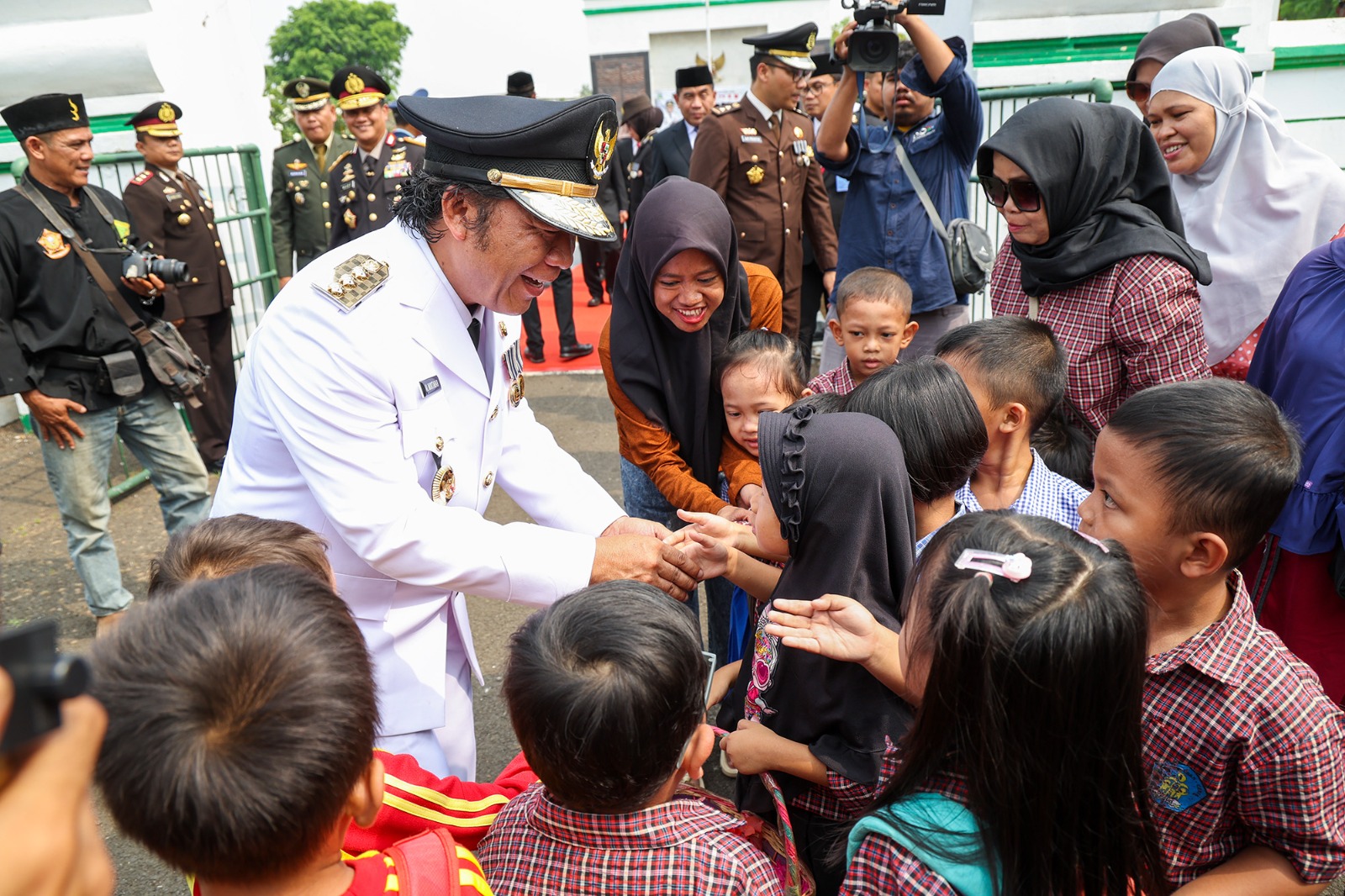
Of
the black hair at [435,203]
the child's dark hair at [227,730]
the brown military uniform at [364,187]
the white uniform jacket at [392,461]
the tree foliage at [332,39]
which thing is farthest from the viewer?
the tree foliage at [332,39]

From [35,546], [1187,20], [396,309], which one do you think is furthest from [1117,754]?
[35,546]

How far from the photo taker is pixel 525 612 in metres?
4.25

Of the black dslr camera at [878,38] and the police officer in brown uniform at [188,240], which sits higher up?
the black dslr camera at [878,38]

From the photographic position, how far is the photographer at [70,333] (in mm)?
4109

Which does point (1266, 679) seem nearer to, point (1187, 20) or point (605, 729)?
point (605, 729)

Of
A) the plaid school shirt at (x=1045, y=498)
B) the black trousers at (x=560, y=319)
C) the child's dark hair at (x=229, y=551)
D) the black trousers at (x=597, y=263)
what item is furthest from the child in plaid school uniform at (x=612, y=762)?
the black trousers at (x=597, y=263)

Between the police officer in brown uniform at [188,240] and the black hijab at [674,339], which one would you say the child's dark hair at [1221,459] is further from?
the police officer in brown uniform at [188,240]

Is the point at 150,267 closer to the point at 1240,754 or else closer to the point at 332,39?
the point at 1240,754

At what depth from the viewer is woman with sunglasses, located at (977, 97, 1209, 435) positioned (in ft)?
8.89

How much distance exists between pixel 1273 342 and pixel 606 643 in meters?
2.07

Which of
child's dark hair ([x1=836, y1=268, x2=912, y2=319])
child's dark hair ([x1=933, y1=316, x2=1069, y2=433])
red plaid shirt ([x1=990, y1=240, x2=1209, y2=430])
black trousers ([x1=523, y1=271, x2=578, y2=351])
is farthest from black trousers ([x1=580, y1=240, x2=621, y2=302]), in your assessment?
child's dark hair ([x1=933, y1=316, x2=1069, y2=433])

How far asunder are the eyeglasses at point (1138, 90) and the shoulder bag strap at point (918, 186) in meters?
0.94

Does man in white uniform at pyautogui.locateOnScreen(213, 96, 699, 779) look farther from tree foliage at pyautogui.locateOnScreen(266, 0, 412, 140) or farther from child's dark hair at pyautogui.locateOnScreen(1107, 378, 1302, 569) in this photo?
tree foliage at pyautogui.locateOnScreen(266, 0, 412, 140)

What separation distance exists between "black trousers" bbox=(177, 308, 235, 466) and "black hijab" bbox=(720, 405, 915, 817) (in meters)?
5.08
